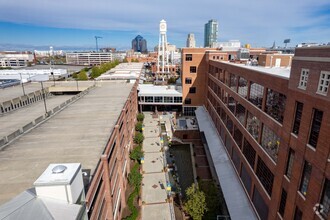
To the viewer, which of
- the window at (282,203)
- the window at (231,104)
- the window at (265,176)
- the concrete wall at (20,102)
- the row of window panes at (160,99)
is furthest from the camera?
the row of window panes at (160,99)

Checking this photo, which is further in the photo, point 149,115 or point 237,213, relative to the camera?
point 149,115

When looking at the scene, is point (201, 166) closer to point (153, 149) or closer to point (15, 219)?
point (153, 149)

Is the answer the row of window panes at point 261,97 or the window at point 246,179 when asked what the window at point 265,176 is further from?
the row of window panes at point 261,97

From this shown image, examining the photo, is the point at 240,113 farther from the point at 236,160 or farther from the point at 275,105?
the point at 275,105

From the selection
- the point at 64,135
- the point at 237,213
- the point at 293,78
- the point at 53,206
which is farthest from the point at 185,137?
the point at 53,206

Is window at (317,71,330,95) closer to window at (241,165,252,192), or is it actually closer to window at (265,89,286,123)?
window at (265,89,286,123)

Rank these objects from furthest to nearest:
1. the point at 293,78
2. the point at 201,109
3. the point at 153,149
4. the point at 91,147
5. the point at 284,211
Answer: the point at 201,109 → the point at 153,149 → the point at 91,147 → the point at 284,211 → the point at 293,78

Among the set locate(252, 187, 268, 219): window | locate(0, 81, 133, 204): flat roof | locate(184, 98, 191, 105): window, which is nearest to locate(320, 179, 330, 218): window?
locate(252, 187, 268, 219): window

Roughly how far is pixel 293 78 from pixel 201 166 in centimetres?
2706

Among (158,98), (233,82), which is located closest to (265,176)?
(233,82)

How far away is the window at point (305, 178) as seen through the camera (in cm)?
1423

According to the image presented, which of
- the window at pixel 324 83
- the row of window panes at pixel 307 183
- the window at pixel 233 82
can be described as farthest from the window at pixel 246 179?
the window at pixel 324 83

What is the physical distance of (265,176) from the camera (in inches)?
830

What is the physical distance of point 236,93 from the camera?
31.1 metres
